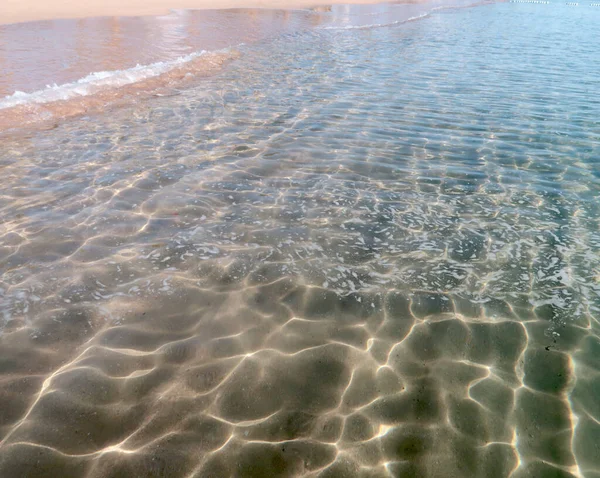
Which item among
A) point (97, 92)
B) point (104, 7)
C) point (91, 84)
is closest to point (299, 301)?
point (97, 92)

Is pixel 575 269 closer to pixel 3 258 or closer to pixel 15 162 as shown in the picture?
pixel 3 258

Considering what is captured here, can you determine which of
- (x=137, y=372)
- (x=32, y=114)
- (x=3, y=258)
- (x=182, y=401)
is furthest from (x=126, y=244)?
(x=32, y=114)

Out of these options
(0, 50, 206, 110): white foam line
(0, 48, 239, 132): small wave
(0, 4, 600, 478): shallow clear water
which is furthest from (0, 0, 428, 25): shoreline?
(0, 4, 600, 478): shallow clear water

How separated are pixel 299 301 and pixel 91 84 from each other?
9332 millimetres

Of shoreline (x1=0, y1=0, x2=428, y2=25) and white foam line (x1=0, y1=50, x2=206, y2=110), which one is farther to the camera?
shoreline (x1=0, y1=0, x2=428, y2=25)

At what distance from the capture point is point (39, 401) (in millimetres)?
2912

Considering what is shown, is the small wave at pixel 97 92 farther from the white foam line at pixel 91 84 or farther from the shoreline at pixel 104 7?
the shoreline at pixel 104 7

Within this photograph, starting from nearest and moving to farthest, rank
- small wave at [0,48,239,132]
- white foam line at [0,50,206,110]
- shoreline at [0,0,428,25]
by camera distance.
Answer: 1. small wave at [0,48,239,132]
2. white foam line at [0,50,206,110]
3. shoreline at [0,0,428,25]

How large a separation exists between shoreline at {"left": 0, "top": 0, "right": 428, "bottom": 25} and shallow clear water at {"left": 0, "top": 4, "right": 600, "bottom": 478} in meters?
15.6

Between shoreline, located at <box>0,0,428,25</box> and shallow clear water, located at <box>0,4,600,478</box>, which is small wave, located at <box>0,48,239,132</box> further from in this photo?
shoreline, located at <box>0,0,428,25</box>

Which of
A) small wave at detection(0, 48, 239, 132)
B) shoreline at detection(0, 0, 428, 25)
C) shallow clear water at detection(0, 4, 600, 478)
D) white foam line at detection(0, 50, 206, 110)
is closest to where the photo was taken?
shallow clear water at detection(0, 4, 600, 478)

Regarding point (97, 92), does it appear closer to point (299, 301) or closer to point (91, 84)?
point (91, 84)

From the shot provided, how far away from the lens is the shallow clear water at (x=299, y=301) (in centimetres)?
276

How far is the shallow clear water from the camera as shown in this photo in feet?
9.05
